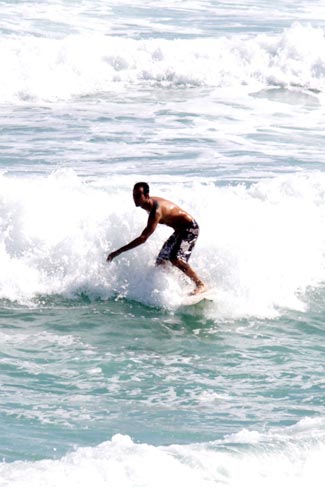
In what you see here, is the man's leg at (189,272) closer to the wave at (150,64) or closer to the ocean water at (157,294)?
the ocean water at (157,294)

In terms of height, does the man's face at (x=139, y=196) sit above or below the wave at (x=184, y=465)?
above

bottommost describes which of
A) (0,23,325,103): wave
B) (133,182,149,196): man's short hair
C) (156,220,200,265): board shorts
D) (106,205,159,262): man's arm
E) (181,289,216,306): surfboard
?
(181,289,216,306): surfboard

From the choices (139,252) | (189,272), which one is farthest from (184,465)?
(139,252)

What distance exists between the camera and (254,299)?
11.3m

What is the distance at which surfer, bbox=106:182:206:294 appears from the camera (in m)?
10.7

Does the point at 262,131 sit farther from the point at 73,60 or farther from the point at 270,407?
the point at 270,407

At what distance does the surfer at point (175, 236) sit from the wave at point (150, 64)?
13085 mm

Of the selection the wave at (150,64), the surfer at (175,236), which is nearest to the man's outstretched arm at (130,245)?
the surfer at (175,236)

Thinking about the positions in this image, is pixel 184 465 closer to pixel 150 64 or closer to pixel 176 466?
pixel 176 466

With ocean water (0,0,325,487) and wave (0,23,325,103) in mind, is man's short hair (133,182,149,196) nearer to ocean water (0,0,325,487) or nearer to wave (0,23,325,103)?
ocean water (0,0,325,487)

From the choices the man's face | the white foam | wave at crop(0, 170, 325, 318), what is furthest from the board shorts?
the white foam

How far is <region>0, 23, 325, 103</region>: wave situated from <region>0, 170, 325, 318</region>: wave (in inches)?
438

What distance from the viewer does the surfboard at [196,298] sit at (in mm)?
11086

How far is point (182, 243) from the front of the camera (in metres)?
11.1
